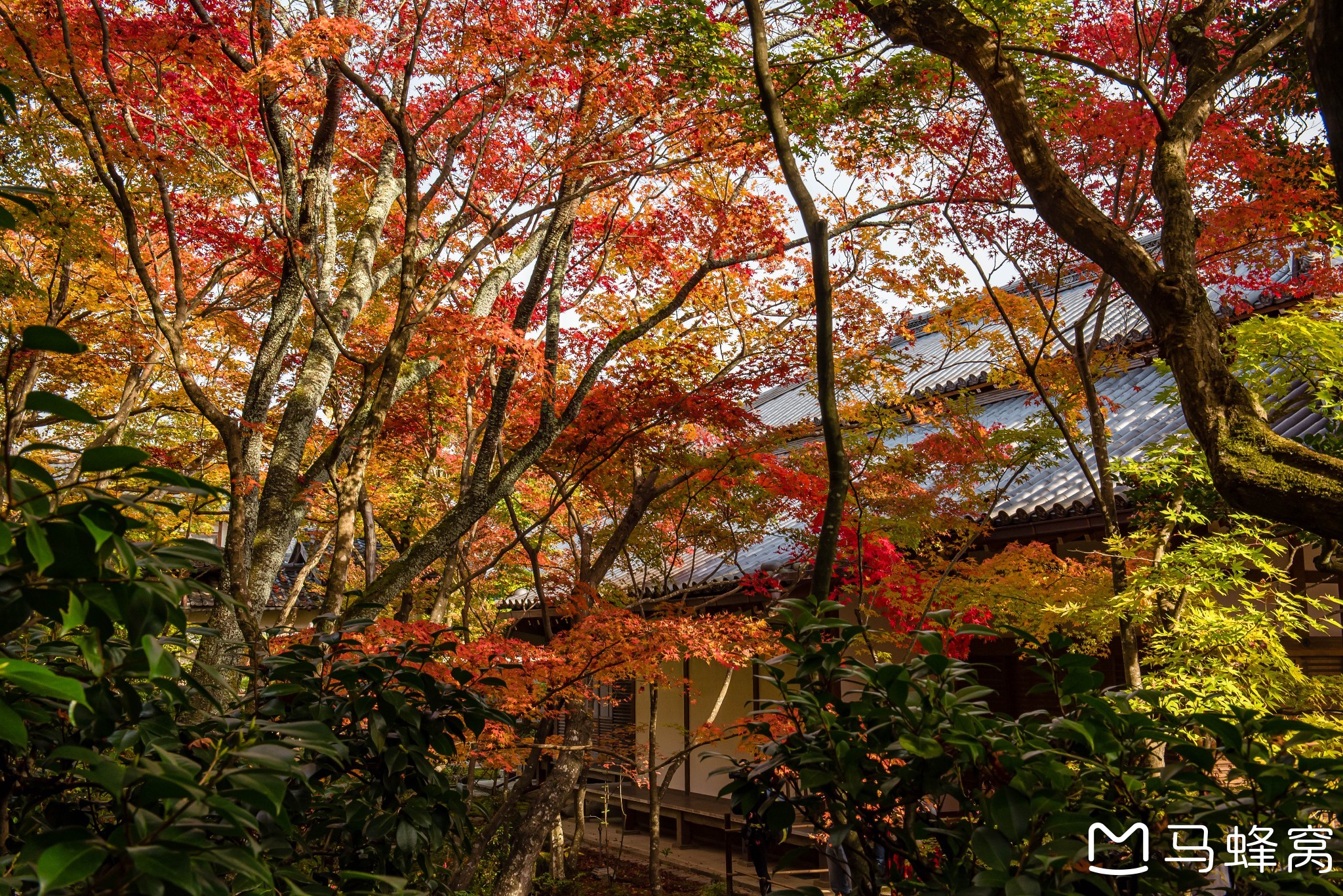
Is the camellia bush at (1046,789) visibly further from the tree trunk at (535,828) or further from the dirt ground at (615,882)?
the dirt ground at (615,882)

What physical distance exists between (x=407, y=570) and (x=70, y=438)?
11.2 metres

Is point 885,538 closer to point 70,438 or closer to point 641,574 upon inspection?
point 641,574

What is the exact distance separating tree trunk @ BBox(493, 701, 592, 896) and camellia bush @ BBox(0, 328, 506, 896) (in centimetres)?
548

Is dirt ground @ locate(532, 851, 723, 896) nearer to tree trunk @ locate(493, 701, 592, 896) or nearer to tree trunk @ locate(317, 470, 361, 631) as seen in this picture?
tree trunk @ locate(493, 701, 592, 896)

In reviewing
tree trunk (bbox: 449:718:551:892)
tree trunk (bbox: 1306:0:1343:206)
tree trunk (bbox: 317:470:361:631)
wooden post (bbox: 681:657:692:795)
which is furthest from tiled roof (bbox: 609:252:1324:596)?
tree trunk (bbox: 317:470:361:631)

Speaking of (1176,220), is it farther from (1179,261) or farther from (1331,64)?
(1331,64)

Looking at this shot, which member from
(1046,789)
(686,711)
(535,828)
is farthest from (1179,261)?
(686,711)

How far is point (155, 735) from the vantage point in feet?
5.39

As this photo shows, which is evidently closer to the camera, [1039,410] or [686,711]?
[1039,410]

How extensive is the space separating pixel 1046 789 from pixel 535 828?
674cm

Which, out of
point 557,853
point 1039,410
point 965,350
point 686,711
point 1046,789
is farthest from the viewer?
point 965,350

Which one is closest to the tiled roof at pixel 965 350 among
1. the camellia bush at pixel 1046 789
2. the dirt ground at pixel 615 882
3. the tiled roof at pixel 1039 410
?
the tiled roof at pixel 1039 410

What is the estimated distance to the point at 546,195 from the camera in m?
6.95

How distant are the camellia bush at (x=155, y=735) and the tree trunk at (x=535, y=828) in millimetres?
5481
